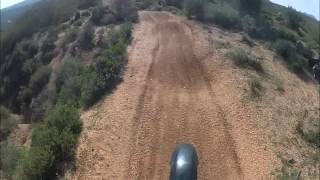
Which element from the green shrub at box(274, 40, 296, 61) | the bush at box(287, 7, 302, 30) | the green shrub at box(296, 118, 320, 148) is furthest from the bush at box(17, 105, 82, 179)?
the bush at box(287, 7, 302, 30)

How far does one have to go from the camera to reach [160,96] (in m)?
24.7

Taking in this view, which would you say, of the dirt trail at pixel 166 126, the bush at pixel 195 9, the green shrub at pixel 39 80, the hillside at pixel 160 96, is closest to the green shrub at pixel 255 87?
the hillside at pixel 160 96

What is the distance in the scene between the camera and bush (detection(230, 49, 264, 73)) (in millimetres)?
29127

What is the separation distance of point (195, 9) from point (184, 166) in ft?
93.2

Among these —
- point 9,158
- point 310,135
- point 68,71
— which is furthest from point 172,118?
point 68,71

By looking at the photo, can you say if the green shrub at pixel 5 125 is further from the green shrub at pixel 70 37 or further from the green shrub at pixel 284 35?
the green shrub at pixel 284 35

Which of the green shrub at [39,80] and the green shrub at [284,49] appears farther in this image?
the green shrub at [39,80]

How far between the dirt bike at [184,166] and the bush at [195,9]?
88.0ft

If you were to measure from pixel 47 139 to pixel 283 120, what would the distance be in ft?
36.4

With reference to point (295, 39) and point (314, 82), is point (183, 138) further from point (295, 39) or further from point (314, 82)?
point (295, 39)

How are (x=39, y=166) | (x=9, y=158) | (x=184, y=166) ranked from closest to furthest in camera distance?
(x=184, y=166) → (x=39, y=166) → (x=9, y=158)

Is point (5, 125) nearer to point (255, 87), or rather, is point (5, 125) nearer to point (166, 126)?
point (166, 126)

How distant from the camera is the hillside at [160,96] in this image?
1958 centimetres

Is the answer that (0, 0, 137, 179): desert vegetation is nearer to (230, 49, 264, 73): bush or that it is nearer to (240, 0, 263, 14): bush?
(230, 49, 264, 73): bush
